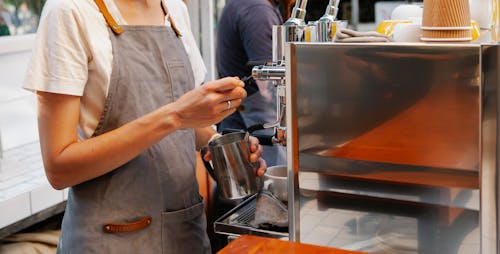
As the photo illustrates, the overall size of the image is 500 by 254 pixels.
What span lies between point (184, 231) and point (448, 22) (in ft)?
2.06

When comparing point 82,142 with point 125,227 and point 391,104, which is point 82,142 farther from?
point 391,104

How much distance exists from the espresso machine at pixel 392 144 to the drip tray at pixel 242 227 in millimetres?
84

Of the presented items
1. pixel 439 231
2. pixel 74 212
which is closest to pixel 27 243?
pixel 74 212

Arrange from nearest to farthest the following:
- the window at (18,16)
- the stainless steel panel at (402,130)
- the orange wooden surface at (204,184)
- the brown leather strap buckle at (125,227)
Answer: the stainless steel panel at (402,130) → the brown leather strap buckle at (125,227) → the orange wooden surface at (204,184) → the window at (18,16)

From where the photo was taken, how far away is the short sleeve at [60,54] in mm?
1056

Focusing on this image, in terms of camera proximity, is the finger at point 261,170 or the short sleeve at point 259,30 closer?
the finger at point 261,170

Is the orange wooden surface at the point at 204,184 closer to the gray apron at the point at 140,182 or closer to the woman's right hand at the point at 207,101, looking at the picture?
the gray apron at the point at 140,182

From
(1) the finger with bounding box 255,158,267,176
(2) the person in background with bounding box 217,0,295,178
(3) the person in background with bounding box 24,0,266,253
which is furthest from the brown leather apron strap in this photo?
(2) the person in background with bounding box 217,0,295,178

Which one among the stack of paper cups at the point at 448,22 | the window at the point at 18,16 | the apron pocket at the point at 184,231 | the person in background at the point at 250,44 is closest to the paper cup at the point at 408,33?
the stack of paper cups at the point at 448,22

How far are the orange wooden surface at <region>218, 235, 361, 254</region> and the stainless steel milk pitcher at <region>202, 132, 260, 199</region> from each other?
19 cm

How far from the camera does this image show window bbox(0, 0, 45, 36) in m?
2.36

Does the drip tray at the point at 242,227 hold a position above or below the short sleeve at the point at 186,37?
below

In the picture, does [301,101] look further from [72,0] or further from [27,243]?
[27,243]

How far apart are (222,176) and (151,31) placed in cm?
31
